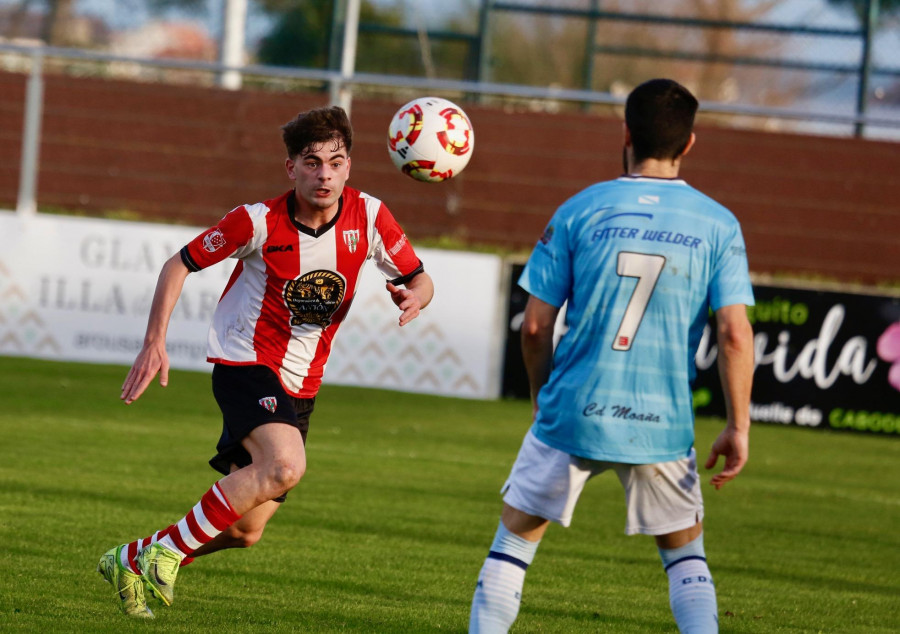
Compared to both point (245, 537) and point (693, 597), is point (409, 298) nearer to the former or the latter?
point (245, 537)

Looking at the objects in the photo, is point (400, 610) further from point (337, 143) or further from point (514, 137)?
point (514, 137)

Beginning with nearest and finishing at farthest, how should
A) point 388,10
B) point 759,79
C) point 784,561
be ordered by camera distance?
point 784,561
point 759,79
point 388,10

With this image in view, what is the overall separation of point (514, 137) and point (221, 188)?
3.43m

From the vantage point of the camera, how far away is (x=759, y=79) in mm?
16203

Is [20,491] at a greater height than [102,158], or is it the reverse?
[102,158]

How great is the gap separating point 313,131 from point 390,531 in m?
2.73

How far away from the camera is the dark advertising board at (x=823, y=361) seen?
12477 millimetres

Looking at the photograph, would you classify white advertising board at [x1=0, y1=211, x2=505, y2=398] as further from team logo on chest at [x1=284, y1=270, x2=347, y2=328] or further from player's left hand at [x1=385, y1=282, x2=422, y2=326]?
player's left hand at [x1=385, y1=282, x2=422, y2=326]

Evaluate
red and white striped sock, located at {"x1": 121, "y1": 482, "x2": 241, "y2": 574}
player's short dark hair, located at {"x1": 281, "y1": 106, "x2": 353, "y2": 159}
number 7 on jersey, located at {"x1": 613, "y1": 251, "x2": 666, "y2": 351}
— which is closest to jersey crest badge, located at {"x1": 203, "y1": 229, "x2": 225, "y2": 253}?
player's short dark hair, located at {"x1": 281, "y1": 106, "x2": 353, "y2": 159}

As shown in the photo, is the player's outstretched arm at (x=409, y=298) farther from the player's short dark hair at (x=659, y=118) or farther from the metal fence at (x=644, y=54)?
the metal fence at (x=644, y=54)

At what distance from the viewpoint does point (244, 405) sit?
5082 mm

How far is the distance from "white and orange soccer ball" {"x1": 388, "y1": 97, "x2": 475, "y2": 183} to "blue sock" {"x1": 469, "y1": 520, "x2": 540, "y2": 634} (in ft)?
8.46

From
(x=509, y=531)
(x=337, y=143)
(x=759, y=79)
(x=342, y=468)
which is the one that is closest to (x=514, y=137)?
(x=759, y=79)

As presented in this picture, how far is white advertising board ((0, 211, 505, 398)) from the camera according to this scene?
12898mm
